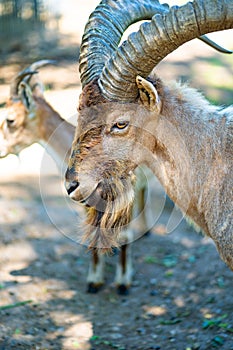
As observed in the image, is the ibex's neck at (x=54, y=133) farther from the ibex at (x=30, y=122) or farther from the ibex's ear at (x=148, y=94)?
the ibex's ear at (x=148, y=94)

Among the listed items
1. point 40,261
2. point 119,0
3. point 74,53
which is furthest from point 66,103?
point 119,0

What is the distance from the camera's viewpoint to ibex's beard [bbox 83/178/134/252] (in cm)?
608

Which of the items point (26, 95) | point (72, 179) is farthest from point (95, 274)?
point (72, 179)

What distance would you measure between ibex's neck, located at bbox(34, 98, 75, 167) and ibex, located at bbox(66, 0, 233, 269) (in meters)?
3.90

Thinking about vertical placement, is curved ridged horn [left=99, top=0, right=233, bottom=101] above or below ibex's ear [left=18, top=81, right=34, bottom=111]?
above

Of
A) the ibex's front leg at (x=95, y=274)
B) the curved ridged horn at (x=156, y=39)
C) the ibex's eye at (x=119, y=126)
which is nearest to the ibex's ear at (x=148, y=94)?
the curved ridged horn at (x=156, y=39)

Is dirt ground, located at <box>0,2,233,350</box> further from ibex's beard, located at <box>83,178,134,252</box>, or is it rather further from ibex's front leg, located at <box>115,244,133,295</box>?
ibex's beard, located at <box>83,178,134,252</box>

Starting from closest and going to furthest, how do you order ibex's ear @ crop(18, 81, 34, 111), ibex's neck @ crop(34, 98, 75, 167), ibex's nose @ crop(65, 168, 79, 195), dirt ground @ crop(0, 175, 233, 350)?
1. ibex's nose @ crop(65, 168, 79, 195)
2. dirt ground @ crop(0, 175, 233, 350)
3. ibex's neck @ crop(34, 98, 75, 167)
4. ibex's ear @ crop(18, 81, 34, 111)

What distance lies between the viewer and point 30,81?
36.3 ft

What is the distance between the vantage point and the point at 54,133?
33.8 ft

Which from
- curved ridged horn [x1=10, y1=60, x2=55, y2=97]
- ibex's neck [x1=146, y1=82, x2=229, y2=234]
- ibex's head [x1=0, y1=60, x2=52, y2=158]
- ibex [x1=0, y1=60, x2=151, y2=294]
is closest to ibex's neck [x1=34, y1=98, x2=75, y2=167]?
ibex [x1=0, y1=60, x2=151, y2=294]

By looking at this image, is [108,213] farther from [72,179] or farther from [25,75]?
[25,75]

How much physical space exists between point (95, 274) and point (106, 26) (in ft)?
13.4

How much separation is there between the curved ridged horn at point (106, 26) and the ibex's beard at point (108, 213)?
109 cm
